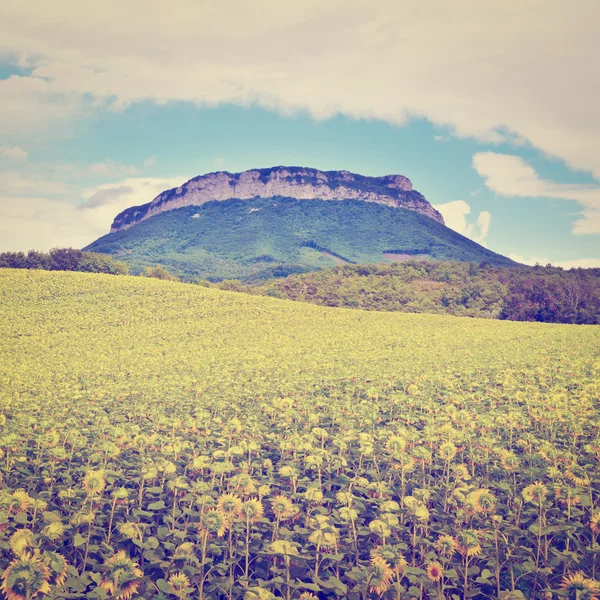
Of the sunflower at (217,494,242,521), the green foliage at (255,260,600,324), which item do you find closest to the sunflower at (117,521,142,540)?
the sunflower at (217,494,242,521)

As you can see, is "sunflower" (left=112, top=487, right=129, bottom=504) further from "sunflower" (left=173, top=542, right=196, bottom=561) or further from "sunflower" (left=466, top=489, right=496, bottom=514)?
"sunflower" (left=466, top=489, right=496, bottom=514)

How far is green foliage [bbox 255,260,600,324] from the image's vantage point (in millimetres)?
54844

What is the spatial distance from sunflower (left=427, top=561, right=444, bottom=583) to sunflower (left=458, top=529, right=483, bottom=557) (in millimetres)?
350

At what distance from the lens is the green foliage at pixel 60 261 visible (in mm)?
53906

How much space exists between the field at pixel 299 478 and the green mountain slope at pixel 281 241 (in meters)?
106

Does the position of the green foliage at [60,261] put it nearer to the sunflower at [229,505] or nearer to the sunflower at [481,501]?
the sunflower at [229,505]

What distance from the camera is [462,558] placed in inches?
228

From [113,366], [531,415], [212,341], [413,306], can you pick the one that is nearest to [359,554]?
[531,415]

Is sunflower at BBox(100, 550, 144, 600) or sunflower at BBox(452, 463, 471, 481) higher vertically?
sunflower at BBox(452, 463, 471, 481)

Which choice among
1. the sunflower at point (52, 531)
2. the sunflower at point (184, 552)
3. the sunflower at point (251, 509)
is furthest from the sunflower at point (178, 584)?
the sunflower at point (52, 531)

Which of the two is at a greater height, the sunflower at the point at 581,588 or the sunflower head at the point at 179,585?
the sunflower at the point at 581,588

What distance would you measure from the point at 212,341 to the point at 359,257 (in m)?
130

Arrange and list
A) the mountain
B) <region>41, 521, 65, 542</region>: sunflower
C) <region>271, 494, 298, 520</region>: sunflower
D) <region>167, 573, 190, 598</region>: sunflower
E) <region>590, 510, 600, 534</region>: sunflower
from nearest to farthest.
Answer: <region>167, 573, 190, 598</region>: sunflower
<region>41, 521, 65, 542</region>: sunflower
<region>590, 510, 600, 534</region>: sunflower
<region>271, 494, 298, 520</region>: sunflower
the mountain

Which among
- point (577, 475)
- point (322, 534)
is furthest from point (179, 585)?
point (577, 475)
